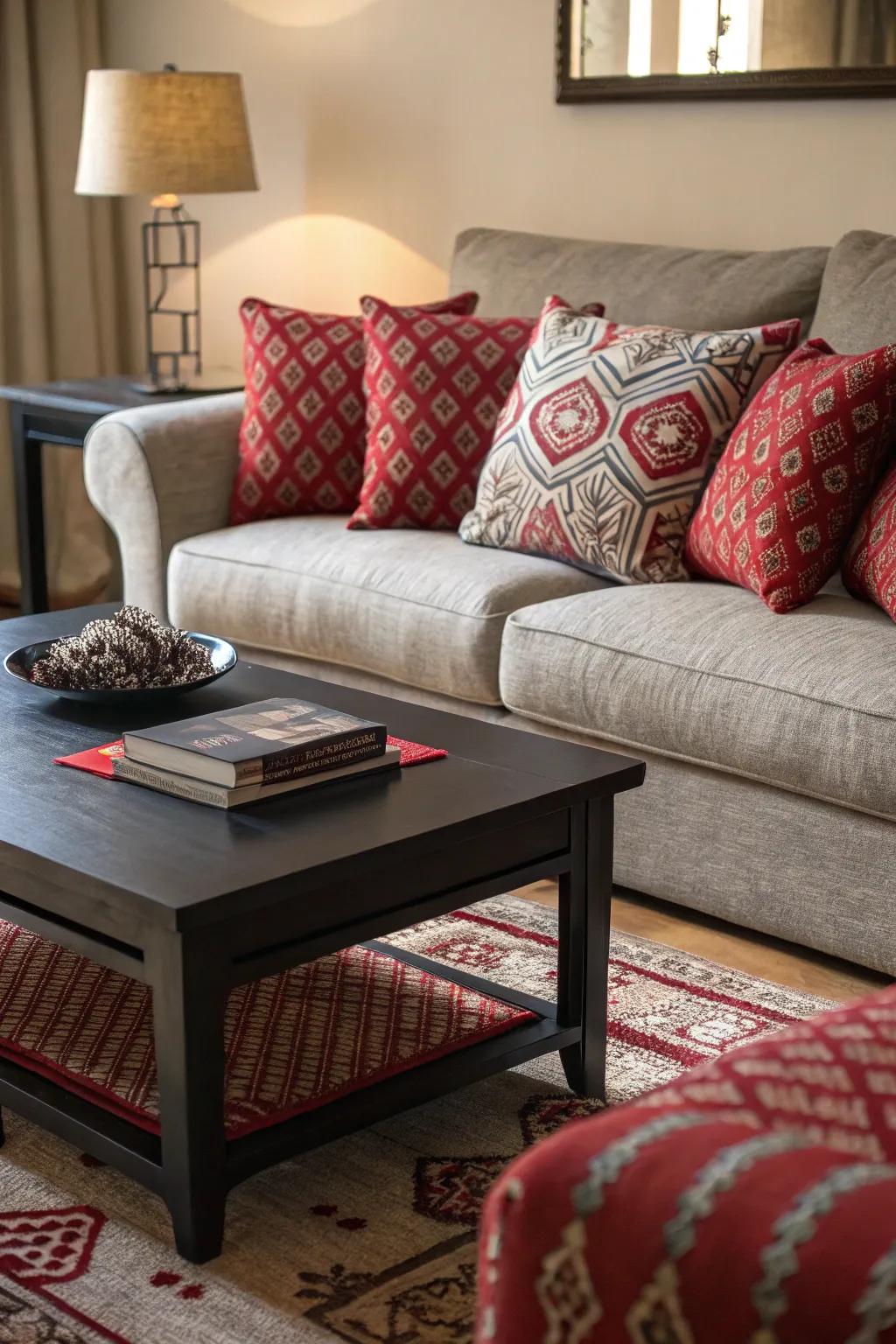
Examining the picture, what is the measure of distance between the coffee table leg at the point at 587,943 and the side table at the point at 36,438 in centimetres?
223

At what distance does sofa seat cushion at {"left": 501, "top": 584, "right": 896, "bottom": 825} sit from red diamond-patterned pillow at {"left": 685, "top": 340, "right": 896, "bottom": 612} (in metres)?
0.07

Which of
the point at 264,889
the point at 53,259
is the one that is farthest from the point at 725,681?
the point at 53,259

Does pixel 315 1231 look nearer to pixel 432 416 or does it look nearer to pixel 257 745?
pixel 257 745

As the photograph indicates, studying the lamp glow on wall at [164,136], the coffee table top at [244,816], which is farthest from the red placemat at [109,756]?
the lamp glow on wall at [164,136]

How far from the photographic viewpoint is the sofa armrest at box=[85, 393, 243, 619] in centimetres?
328

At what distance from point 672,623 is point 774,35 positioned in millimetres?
1511

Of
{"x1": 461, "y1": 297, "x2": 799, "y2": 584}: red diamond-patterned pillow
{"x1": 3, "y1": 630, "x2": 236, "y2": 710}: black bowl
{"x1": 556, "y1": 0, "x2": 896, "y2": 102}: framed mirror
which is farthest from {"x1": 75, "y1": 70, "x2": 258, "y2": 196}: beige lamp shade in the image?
{"x1": 3, "y1": 630, "x2": 236, "y2": 710}: black bowl

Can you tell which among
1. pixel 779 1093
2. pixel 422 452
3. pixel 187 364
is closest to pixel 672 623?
pixel 422 452

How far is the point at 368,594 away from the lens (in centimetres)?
288

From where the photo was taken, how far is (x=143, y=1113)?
164 centimetres

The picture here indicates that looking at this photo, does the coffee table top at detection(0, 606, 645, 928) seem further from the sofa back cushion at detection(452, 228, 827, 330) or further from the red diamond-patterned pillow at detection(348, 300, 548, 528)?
the sofa back cushion at detection(452, 228, 827, 330)

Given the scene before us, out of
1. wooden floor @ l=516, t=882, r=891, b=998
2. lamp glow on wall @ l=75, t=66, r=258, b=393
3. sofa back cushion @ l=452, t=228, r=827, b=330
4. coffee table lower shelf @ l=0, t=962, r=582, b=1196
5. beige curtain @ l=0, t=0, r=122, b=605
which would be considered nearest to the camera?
coffee table lower shelf @ l=0, t=962, r=582, b=1196

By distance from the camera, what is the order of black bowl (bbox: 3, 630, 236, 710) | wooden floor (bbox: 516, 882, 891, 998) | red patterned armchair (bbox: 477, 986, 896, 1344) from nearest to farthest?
red patterned armchair (bbox: 477, 986, 896, 1344)
black bowl (bbox: 3, 630, 236, 710)
wooden floor (bbox: 516, 882, 891, 998)

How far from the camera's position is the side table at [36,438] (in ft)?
12.3
